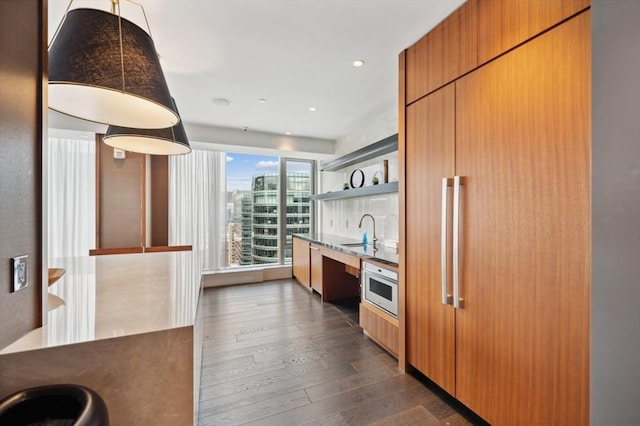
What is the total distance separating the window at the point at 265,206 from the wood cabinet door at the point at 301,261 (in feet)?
1.58

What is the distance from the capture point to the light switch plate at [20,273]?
0.92 m

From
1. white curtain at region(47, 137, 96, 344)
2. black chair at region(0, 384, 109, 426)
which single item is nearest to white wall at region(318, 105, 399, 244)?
black chair at region(0, 384, 109, 426)

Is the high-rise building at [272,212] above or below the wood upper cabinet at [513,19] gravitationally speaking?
below

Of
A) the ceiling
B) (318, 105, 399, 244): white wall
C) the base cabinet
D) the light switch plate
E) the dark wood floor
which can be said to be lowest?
the dark wood floor

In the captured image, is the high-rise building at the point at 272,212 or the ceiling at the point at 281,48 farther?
the high-rise building at the point at 272,212

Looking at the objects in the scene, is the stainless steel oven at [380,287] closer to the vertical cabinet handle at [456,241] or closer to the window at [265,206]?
the vertical cabinet handle at [456,241]

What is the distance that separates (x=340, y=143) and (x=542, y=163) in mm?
3971

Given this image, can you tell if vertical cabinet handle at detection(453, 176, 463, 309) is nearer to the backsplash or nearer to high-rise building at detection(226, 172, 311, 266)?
the backsplash

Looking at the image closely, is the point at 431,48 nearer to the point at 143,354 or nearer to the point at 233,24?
the point at 233,24

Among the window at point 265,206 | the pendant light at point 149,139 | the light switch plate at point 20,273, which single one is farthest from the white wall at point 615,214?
the window at point 265,206

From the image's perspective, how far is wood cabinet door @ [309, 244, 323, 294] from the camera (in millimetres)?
4012

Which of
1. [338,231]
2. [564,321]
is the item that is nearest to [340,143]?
[338,231]

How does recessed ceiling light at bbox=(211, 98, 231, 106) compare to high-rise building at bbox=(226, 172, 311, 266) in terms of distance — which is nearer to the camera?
recessed ceiling light at bbox=(211, 98, 231, 106)

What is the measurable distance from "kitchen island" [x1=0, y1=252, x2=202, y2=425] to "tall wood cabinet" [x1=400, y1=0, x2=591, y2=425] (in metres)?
1.55
